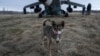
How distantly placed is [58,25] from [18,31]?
36.3ft

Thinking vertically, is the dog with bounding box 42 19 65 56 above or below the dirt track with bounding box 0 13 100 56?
above

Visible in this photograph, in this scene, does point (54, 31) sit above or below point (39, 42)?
above

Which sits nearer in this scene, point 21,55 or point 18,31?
point 21,55

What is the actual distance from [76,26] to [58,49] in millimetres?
9815

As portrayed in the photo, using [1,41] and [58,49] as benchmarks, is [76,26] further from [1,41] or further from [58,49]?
[58,49]

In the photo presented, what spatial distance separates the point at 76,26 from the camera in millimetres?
28969

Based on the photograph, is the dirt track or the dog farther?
the dirt track

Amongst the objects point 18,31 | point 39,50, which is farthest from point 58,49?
point 18,31

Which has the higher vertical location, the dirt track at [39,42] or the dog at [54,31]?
the dog at [54,31]

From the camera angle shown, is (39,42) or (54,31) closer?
(54,31)

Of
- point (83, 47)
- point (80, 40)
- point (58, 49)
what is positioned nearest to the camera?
point (58, 49)

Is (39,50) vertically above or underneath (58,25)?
underneath

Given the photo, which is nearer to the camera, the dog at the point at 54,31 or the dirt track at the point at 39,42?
the dog at the point at 54,31

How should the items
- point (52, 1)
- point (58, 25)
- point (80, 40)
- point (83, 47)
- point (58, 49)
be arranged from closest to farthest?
point (58, 25)
point (58, 49)
point (83, 47)
point (80, 40)
point (52, 1)
